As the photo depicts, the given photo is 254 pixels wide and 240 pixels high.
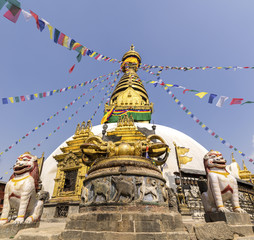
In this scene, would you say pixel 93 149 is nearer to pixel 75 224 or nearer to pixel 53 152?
pixel 75 224

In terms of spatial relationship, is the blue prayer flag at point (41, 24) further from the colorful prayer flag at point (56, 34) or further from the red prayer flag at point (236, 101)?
the red prayer flag at point (236, 101)

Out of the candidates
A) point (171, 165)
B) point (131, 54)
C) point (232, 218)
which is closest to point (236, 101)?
point (232, 218)

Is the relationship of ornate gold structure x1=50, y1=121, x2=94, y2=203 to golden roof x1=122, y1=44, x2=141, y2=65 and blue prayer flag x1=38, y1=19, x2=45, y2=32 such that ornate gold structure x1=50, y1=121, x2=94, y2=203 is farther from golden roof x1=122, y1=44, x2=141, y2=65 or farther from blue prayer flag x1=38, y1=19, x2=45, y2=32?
golden roof x1=122, y1=44, x2=141, y2=65

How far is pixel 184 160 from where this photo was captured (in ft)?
35.1

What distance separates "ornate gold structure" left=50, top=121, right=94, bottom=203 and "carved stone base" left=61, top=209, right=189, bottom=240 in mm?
6994

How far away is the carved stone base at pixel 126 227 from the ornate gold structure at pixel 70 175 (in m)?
6.99

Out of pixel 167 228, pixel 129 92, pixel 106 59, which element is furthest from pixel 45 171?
pixel 129 92

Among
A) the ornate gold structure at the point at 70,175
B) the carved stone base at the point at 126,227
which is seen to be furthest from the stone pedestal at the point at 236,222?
the ornate gold structure at the point at 70,175

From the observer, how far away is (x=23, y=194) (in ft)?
12.3

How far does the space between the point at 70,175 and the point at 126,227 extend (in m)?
9.01

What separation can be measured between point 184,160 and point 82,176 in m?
6.63

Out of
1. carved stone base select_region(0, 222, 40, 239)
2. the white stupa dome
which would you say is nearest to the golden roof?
the white stupa dome

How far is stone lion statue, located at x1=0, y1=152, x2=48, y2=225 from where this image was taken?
3.70 meters

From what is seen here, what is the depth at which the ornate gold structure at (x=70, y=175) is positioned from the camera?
387 inches
